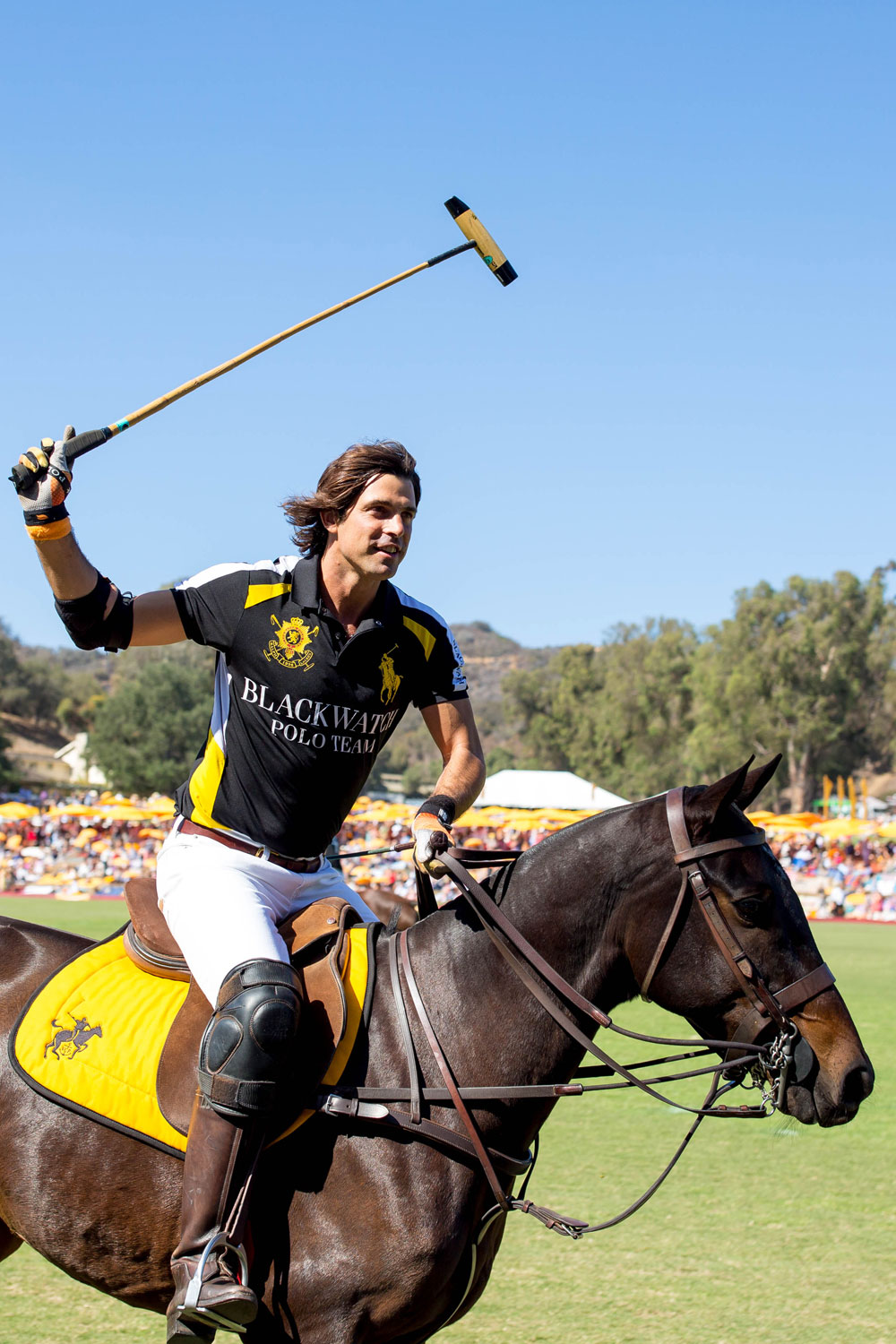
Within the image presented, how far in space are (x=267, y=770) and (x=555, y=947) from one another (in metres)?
0.94

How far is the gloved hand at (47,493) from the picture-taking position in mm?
3004

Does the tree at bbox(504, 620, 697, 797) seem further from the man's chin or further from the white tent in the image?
the man's chin

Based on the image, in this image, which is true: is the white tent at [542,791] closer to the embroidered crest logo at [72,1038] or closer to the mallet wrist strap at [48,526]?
the embroidered crest logo at [72,1038]

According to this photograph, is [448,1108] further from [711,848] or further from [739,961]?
[711,848]

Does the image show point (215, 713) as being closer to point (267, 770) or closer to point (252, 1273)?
point (267, 770)

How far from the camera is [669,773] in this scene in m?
79.7

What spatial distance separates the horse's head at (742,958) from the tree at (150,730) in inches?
2960

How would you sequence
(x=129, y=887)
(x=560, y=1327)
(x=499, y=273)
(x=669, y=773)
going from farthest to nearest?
(x=669, y=773) → (x=560, y=1327) → (x=499, y=273) → (x=129, y=887)

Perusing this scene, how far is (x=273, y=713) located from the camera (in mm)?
3352

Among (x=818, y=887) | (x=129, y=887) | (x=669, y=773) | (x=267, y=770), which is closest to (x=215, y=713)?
(x=267, y=770)

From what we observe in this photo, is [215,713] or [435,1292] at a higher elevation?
[215,713]

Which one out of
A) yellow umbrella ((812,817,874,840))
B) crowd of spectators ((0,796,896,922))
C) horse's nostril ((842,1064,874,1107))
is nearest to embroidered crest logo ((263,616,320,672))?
horse's nostril ((842,1064,874,1107))

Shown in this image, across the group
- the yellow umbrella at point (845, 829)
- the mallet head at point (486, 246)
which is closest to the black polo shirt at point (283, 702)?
the mallet head at point (486, 246)

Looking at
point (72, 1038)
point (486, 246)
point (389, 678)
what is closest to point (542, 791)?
point (486, 246)
